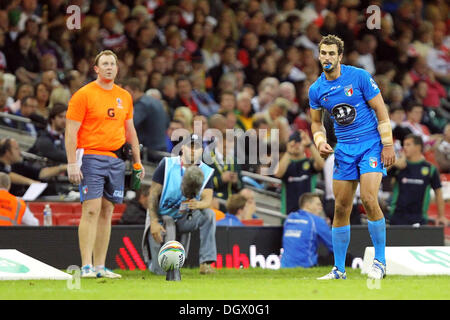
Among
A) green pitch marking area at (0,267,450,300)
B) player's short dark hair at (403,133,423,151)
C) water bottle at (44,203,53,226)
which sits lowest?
green pitch marking area at (0,267,450,300)

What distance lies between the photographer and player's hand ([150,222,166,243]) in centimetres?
986

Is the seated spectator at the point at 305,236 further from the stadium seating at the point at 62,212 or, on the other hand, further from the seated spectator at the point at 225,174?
the stadium seating at the point at 62,212

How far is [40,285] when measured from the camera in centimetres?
789

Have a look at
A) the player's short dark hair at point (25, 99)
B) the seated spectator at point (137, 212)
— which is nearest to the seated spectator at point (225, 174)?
the seated spectator at point (137, 212)

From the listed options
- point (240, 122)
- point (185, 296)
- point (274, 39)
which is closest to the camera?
point (185, 296)

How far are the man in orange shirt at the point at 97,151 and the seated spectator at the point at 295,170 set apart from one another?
418 cm

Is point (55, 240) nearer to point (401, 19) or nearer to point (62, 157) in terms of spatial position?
point (62, 157)

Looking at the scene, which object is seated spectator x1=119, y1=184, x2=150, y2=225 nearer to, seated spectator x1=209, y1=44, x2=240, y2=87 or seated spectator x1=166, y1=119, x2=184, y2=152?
seated spectator x1=166, y1=119, x2=184, y2=152

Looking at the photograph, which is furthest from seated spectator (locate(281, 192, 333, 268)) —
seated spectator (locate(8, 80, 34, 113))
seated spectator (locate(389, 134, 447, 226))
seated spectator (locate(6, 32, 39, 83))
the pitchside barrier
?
seated spectator (locate(6, 32, 39, 83))

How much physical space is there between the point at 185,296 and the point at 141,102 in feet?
23.1

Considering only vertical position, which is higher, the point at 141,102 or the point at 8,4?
the point at 8,4

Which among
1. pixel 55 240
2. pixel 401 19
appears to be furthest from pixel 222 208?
pixel 401 19

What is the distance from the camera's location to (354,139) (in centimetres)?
878
